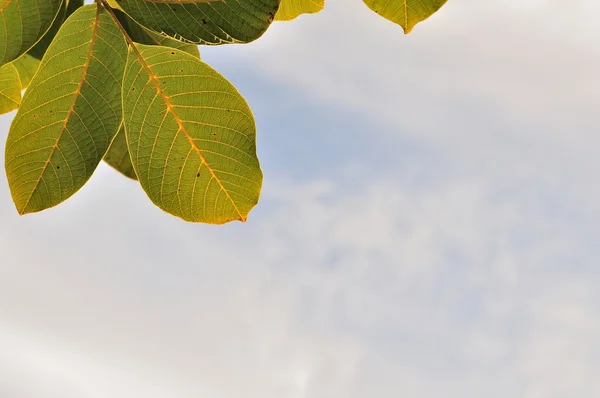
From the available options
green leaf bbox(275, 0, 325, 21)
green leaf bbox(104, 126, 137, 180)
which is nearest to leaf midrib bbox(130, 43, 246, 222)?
green leaf bbox(275, 0, 325, 21)

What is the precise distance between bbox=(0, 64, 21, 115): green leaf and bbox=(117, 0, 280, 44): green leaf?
1.72 feet

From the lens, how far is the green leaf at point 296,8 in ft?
4.46

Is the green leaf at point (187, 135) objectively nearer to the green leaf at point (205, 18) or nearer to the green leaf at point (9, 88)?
the green leaf at point (205, 18)

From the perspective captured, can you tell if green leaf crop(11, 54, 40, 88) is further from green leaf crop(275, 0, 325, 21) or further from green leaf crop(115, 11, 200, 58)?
green leaf crop(275, 0, 325, 21)

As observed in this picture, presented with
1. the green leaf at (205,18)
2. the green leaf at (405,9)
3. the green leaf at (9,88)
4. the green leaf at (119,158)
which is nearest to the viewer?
the green leaf at (205,18)

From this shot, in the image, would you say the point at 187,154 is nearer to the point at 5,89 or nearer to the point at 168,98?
the point at 168,98

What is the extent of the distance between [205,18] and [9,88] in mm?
633

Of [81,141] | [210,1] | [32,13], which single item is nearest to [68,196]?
[81,141]

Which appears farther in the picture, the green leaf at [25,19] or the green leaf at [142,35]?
the green leaf at [142,35]

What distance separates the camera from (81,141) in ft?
3.97

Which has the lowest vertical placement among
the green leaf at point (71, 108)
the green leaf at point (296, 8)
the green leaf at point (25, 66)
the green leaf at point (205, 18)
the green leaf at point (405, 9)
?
the green leaf at point (71, 108)

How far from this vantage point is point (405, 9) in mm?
1219

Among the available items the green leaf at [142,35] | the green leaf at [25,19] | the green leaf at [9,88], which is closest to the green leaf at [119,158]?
the green leaf at [9,88]

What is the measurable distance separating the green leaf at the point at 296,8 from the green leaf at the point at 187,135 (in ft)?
0.88
